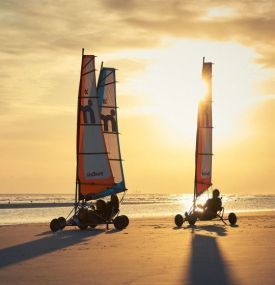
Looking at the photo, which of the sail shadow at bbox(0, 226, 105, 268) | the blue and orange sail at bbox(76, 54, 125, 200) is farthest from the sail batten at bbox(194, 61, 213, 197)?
the sail shadow at bbox(0, 226, 105, 268)

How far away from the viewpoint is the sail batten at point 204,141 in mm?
33344

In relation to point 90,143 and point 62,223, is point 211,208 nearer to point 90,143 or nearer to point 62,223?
point 90,143

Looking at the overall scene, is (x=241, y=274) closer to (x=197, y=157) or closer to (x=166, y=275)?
(x=166, y=275)

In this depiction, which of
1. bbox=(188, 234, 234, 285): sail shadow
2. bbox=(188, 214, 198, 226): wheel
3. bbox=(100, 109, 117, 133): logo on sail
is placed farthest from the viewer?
bbox=(100, 109, 117, 133): logo on sail

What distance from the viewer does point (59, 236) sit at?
23281mm

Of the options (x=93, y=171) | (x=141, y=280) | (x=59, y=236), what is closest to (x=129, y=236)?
(x=59, y=236)

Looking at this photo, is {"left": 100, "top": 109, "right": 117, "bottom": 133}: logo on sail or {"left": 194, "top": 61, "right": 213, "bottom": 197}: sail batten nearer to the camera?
{"left": 100, "top": 109, "right": 117, "bottom": 133}: logo on sail

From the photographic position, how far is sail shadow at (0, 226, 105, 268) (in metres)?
15.4

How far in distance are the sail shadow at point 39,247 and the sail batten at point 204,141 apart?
1006 centimetres

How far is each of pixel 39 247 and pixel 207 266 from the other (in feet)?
21.6

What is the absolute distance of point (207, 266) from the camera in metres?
13.5

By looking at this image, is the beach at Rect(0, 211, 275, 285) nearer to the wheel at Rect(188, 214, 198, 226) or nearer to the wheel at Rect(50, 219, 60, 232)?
the wheel at Rect(50, 219, 60, 232)

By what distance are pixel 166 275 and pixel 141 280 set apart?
0.69m

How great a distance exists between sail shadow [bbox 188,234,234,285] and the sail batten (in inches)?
566
